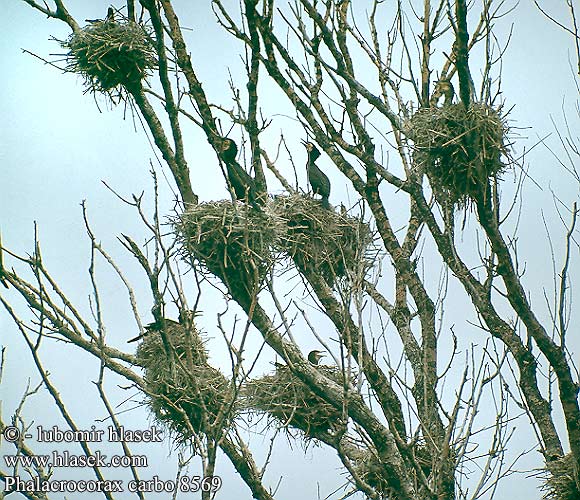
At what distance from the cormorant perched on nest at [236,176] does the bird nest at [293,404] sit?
1320 millimetres

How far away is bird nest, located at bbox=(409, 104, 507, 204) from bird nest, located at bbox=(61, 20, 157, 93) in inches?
77.9

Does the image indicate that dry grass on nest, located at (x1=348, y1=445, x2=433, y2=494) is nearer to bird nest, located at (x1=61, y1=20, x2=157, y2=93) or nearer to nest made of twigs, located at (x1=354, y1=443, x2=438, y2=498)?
nest made of twigs, located at (x1=354, y1=443, x2=438, y2=498)

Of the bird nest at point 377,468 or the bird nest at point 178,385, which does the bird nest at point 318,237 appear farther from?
the bird nest at point 377,468

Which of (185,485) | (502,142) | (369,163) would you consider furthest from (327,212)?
(185,485)

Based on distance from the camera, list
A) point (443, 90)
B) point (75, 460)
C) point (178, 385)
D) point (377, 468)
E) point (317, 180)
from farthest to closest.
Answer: point (443, 90)
point (317, 180)
point (377, 468)
point (178, 385)
point (75, 460)

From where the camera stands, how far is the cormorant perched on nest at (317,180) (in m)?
6.57

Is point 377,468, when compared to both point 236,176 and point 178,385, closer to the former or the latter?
point 178,385

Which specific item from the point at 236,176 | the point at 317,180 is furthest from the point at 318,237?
→ the point at 236,176

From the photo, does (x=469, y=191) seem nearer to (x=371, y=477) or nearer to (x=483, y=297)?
(x=483, y=297)

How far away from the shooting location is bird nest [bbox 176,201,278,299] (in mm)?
5168

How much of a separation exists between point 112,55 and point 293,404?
8.96 feet

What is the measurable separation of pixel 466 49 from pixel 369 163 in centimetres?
120

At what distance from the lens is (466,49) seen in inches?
187

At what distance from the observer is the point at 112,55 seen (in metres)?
5.95
